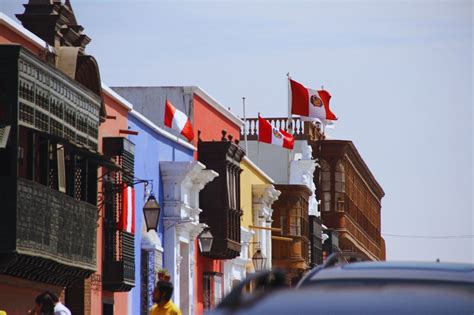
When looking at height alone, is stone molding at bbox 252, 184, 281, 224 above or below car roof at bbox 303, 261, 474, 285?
above

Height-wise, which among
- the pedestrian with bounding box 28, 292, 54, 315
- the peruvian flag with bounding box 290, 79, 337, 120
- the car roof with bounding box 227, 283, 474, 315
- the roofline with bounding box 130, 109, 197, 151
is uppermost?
the peruvian flag with bounding box 290, 79, 337, 120

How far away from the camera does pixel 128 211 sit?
3177 cm

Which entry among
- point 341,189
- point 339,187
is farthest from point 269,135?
point 341,189

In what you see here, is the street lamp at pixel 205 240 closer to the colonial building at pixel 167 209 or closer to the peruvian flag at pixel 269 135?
the colonial building at pixel 167 209

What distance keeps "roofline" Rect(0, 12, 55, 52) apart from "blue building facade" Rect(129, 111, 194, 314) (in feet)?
23.2

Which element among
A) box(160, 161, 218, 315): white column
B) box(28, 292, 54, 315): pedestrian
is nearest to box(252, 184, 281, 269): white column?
box(160, 161, 218, 315): white column

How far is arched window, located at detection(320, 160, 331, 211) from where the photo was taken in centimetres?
6956

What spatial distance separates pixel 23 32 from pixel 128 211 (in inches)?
301

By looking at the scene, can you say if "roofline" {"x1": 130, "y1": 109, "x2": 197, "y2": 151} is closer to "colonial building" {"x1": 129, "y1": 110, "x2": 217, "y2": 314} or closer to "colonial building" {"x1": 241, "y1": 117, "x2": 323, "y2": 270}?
"colonial building" {"x1": 129, "y1": 110, "x2": 217, "y2": 314}

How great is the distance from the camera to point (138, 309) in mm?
34156

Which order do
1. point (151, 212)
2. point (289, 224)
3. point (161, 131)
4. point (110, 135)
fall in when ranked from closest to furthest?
point (151, 212) < point (110, 135) < point (161, 131) < point (289, 224)

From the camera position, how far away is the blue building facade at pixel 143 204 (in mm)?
33844

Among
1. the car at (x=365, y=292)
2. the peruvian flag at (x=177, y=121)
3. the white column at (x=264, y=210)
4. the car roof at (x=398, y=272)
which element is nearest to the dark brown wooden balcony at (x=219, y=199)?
the peruvian flag at (x=177, y=121)

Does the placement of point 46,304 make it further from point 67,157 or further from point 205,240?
point 205,240
